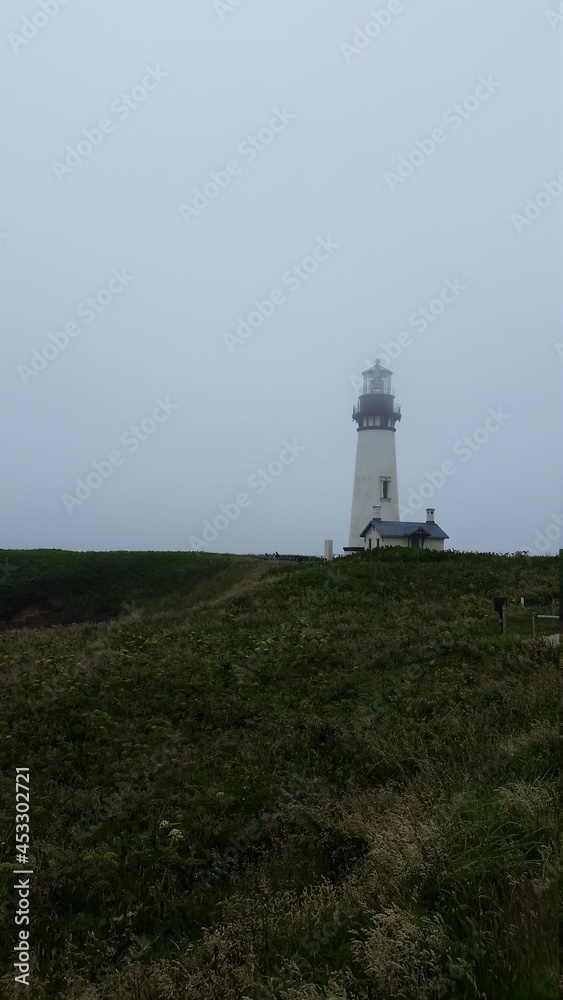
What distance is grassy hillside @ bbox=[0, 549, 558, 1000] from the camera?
4.42 m

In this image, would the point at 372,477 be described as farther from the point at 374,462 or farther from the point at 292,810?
the point at 292,810

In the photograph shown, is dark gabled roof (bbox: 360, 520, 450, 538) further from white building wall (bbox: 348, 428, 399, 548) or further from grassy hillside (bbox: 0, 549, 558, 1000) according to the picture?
grassy hillside (bbox: 0, 549, 558, 1000)

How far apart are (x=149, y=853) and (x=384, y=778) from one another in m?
3.12

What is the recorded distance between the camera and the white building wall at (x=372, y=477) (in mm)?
45263

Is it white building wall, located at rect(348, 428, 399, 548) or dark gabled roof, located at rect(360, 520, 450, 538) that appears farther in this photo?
white building wall, located at rect(348, 428, 399, 548)

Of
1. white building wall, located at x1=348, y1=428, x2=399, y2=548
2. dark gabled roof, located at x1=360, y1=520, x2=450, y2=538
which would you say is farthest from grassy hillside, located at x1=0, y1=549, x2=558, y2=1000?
white building wall, located at x1=348, y1=428, x2=399, y2=548

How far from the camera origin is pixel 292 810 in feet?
25.6

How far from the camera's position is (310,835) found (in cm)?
723

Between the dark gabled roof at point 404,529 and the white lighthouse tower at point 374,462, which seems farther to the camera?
the white lighthouse tower at point 374,462

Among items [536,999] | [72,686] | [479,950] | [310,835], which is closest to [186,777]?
[310,835]

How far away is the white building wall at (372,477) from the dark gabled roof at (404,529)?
2730 mm

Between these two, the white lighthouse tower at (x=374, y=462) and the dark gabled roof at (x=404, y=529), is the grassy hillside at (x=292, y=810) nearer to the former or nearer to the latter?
the dark gabled roof at (x=404, y=529)

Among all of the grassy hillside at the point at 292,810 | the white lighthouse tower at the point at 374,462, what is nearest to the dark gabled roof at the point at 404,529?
the white lighthouse tower at the point at 374,462

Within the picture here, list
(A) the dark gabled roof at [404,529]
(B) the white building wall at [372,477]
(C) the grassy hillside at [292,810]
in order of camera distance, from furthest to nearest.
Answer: (B) the white building wall at [372,477] → (A) the dark gabled roof at [404,529] → (C) the grassy hillside at [292,810]
